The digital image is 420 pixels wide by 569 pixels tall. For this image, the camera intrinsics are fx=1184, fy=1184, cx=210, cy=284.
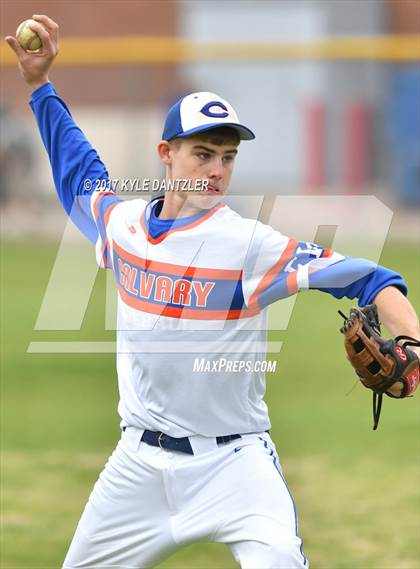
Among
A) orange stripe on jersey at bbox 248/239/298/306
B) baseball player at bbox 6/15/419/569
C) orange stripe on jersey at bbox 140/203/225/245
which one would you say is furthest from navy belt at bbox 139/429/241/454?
orange stripe on jersey at bbox 140/203/225/245

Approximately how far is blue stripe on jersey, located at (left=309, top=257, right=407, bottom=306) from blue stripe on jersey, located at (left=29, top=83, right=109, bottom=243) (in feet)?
3.53

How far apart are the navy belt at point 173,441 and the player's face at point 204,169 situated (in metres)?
0.75

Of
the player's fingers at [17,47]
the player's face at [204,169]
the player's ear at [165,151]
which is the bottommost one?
the player's face at [204,169]

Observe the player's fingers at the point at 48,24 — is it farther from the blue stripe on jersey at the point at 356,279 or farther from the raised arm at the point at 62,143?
the blue stripe on jersey at the point at 356,279

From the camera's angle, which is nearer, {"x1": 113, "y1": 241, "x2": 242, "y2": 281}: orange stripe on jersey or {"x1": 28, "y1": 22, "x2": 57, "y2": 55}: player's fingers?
{"x1": 113, "y1": 241, "x2": 242, "y2": 281}: orange stripe on jersey

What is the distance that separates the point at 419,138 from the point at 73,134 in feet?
55.3

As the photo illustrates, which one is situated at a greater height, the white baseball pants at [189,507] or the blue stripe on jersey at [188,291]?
the blue stripe on jersey at [188,291]

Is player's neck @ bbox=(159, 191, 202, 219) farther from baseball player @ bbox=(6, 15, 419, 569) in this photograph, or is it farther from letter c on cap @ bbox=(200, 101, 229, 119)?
letter c on cap @ bbox=(200, 101, 229, 119)

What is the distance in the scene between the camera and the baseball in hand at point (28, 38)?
4418mm

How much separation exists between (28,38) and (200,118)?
0.94 m

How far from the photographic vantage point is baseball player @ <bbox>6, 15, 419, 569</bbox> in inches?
140

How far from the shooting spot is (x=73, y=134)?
4402mm

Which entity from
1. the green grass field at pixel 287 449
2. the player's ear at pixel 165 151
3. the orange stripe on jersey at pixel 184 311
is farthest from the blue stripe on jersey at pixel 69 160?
the green grass field at pixel 287 449

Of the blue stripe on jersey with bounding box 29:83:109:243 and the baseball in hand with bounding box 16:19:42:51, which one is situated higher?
the baseball in hand with bounding box 16:19:42:51
